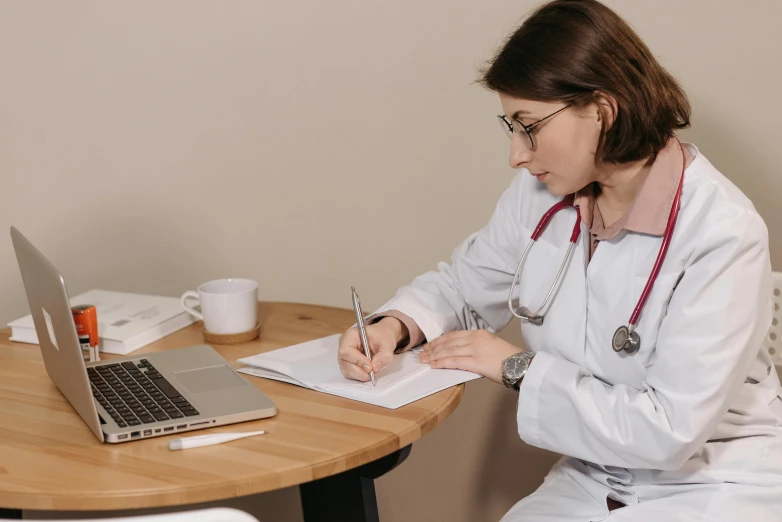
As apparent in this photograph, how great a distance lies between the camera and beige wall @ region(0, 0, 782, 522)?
90.3 inches

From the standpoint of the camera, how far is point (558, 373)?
148cm

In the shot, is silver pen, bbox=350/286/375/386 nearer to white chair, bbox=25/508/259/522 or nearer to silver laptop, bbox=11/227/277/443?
silver laptop, bbox=11/227/277/443

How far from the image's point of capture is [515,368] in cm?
153

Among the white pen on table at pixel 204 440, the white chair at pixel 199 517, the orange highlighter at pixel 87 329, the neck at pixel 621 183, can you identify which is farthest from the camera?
the orange highlighter at pixel 87 329

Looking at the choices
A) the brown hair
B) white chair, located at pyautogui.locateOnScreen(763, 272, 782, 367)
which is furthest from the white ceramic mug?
white chair, located at pyautogui.locateOnScreen(763, 272, 782, 367)

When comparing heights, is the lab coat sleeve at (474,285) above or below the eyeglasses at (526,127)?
below

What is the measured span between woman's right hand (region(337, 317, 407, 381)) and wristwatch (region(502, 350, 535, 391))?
210 mm

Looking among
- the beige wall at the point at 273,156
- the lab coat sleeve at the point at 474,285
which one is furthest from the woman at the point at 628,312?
the beige wall at the point at 273,156

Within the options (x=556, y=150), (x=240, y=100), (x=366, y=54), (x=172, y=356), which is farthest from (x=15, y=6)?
(x=556, y=150)

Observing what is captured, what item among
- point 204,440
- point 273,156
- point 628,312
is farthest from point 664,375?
point 273,156

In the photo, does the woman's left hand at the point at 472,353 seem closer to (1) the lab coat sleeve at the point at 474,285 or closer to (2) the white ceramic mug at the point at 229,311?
(1) the lab coat sleeve at the point at 474,285

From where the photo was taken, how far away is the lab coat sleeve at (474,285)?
179 cm

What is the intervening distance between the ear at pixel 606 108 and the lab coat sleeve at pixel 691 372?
0.24 m

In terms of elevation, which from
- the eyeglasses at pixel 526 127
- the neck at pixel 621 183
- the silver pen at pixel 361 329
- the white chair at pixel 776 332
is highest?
the eyeglasses at pixel 526 127
